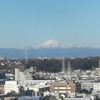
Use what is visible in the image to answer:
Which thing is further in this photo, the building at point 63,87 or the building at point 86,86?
the building at point 86,86

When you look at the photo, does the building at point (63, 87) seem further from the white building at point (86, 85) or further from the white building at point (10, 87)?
the white building at point (86, 85)

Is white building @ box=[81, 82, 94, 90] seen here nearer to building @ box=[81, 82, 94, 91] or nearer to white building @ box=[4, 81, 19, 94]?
building @ box=[81, 82, 94, 91]

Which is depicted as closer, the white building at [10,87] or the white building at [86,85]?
the white building at [10,87]

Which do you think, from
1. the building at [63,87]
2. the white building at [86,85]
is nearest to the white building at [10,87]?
the building at [63,87]

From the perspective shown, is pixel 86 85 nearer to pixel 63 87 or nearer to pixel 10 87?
pixel 63 87

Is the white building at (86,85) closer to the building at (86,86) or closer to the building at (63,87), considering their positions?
the building at (86,86)

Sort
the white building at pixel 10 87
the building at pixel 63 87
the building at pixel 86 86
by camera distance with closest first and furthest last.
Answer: the building at pixel 63 87 < the white building at pixel 10 87 < the building at pixel 86 86

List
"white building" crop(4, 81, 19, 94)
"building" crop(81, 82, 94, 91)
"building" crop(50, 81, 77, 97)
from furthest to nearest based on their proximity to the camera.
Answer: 1. "building" crop(81, 82, 94, 91)
2. "white building" crop(4, 81, 19, 94)
3. "building" crop(50, 81, 77, 97)

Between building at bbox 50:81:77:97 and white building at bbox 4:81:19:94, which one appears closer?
building at bbox 50:81:77:97

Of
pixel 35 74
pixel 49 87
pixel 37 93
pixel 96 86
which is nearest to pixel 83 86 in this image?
pixel 96 86

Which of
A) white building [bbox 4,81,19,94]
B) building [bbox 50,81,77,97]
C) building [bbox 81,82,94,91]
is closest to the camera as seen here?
building [bbox 50,81,77,97]

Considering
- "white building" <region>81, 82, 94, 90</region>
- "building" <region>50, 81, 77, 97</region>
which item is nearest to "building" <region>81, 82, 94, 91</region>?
"white building" <region>81, 82, 94, 90</region>

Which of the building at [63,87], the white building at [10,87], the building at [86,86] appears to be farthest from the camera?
the building at [86,86]

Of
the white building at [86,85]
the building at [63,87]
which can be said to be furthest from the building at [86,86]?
the building at [63,87]
